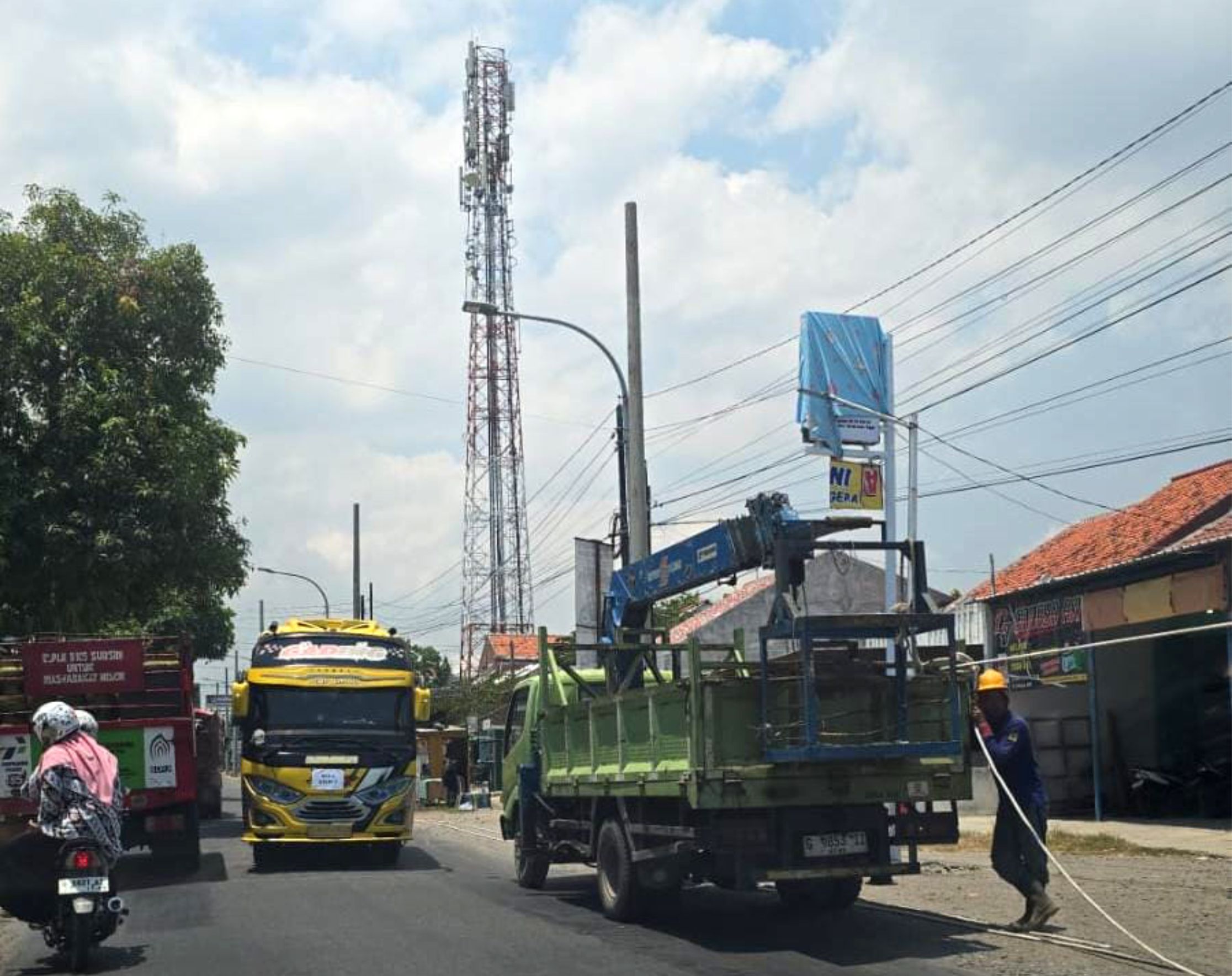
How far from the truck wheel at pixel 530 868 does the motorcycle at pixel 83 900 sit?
5.97 meters

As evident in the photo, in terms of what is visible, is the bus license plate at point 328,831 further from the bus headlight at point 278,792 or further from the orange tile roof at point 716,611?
the orange tile roof at point 716,611

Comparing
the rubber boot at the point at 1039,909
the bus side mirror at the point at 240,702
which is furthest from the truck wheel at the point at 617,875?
the bus side mirror at the point at 240,702

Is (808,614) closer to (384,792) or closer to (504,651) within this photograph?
(384,792)

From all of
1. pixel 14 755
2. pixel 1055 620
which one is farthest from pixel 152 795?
pixel 1055 620

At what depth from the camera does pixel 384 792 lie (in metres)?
19.0

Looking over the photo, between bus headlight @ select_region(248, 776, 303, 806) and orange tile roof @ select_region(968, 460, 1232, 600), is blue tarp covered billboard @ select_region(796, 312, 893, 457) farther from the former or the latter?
bus headlight @ select_region(248, 776, 303, 806)

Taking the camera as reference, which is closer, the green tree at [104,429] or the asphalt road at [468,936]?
the asphalt road at [468,936]

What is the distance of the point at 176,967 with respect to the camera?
34.0 ft

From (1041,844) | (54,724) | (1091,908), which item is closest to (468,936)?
(54,724)

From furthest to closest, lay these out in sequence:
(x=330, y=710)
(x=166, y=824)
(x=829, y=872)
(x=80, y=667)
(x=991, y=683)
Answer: (x=330, y=710)
(x=80, y=667)
(x=166, y=824)
(x=991, y=683)
(x=829, y=872)

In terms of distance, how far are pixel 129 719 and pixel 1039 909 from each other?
11.2 metres

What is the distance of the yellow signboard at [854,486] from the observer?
2644cm

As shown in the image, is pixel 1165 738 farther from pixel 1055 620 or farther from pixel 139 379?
pixel 139 379

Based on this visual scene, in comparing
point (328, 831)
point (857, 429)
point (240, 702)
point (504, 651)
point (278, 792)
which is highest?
point (857, 429)
